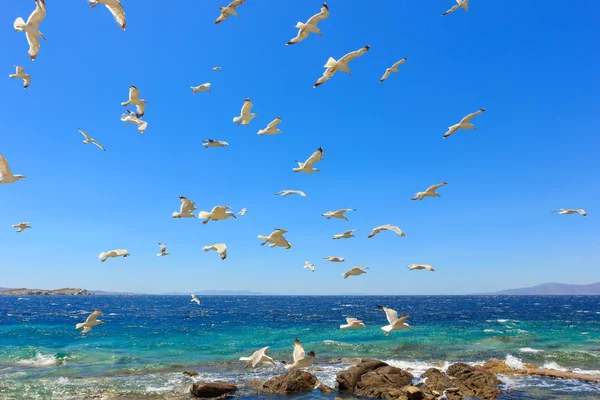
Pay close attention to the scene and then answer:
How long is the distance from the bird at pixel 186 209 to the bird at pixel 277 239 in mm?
2481

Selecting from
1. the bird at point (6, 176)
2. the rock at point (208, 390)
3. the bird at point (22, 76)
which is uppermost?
the bird at point (22, 76)

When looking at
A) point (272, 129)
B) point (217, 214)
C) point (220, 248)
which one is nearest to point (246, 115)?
point (272, 129)

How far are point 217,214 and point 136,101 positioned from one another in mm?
5201

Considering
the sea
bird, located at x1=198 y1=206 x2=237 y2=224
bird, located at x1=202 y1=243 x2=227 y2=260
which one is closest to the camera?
bird, located at x1=202 y1=243 x2=227 y2=260

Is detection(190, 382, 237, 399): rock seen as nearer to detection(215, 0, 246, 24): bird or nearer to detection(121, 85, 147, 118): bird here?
detection(121, 85, 147, 118): bird

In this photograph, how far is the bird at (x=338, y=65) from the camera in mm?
12180

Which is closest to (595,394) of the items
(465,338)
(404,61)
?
(404,61)

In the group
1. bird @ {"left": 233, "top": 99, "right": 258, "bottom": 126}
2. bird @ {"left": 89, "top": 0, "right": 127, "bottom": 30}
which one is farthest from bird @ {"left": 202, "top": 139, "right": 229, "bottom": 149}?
bird @ {"left": 89, "top": 0, "right": 127, "bottom": 30}

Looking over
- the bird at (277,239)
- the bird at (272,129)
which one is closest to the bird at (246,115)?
the bird at (272,129)

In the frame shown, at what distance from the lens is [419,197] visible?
15000 mm

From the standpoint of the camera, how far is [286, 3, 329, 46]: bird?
1196 centimetres

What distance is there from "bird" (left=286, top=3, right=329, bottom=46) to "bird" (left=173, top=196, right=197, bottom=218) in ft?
18.3

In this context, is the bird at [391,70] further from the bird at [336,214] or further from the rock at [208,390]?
the rock at [208,390]

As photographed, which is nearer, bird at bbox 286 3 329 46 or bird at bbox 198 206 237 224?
bird at bbox 286 3 329 46
